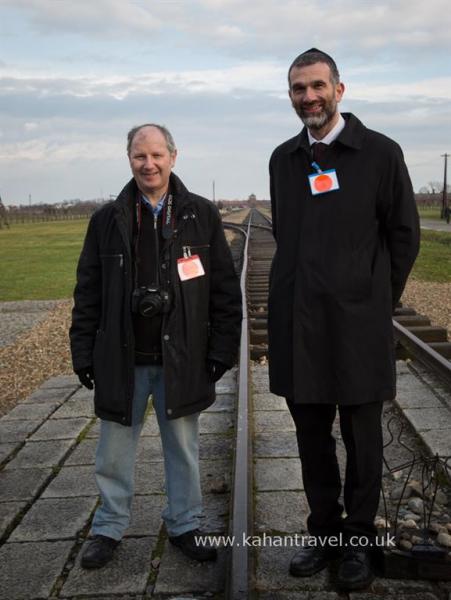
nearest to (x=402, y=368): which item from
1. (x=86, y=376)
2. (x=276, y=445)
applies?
(x=276, y=445)

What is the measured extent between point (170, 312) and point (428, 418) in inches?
111

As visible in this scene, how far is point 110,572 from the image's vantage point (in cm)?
338

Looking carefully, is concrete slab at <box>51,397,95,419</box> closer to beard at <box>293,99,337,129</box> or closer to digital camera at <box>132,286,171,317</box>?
digital camera at <box>132,286,171,317</box>

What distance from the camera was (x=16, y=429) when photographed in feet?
18.6

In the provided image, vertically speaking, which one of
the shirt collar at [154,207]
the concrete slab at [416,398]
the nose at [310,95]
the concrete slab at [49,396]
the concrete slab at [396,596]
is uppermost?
the nose at [310,95]

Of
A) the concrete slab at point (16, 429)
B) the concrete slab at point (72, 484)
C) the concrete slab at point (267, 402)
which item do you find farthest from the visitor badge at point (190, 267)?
the concrete slab at point (267, 402)

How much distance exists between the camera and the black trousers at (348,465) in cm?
317

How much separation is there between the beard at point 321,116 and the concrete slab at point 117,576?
2122 mm

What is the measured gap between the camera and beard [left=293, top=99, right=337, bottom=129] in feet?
9.74

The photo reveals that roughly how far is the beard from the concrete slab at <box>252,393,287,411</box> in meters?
3.35

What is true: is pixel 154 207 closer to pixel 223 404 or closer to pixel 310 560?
pixel 310 560

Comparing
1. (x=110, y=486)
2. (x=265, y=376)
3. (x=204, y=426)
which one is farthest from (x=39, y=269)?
(x=110, y=486)

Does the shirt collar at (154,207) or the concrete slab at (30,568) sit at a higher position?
the shirt collar at (154,207)

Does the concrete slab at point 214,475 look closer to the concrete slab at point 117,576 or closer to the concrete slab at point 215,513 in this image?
the concrete slab at point 215,513
